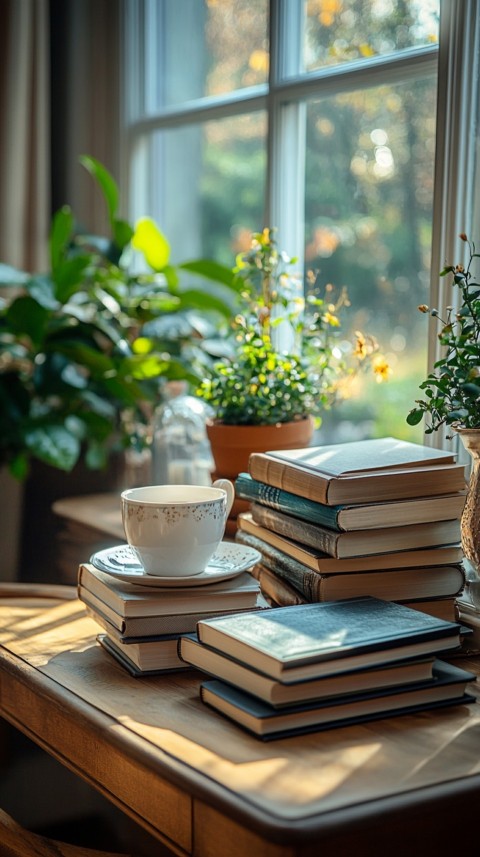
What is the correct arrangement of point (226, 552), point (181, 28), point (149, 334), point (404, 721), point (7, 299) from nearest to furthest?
point (404, 721), point (226, 552), point (149, 334), point (181, 28), point (7, 299)

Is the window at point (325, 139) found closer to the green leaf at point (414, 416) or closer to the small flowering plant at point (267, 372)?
the small flowering plant at point (267, 372)

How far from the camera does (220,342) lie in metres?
2.28

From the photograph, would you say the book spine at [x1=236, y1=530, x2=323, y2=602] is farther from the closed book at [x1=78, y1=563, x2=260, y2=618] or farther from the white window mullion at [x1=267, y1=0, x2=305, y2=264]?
the white window mullion at [x1=267, y1=0, x2=305, y2=264]

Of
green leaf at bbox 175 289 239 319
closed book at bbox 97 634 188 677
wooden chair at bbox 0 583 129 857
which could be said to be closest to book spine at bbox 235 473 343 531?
closed book at bbox 97 634 188 677

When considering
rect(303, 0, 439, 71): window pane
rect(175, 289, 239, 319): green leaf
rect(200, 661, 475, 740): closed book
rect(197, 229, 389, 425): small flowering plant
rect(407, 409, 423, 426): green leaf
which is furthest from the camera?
rect(175, 289, 239, 319): green leaf

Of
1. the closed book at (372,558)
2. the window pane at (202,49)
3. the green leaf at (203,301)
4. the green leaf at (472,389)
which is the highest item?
the window pane at (202,49)

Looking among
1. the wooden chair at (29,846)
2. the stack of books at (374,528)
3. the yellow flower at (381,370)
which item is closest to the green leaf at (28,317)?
the yellow flower at (381,370)

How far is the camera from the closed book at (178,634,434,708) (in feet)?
2.75

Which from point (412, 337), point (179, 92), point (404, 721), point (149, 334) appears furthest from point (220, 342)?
point (404, 721)

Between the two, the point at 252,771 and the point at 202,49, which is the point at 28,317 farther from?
the point at 252,771

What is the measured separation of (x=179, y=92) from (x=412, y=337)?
3.64 feet

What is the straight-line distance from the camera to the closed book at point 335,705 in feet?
2.74

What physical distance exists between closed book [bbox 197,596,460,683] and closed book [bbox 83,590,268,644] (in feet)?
0.25

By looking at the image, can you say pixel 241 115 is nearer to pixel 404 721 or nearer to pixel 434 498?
pixel 434 498
